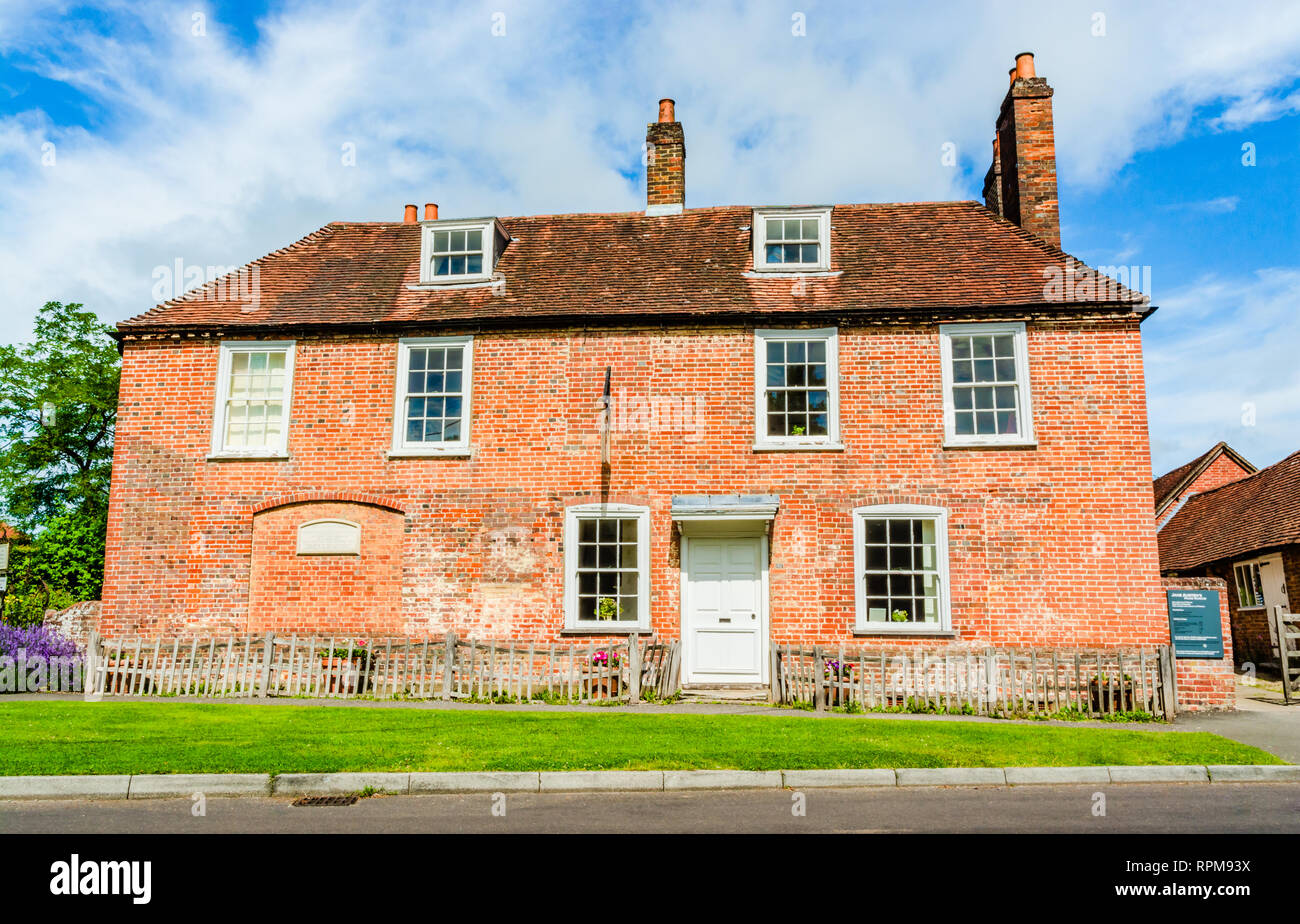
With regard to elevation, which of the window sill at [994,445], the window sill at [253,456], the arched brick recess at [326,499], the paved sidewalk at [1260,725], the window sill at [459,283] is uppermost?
the window sill at [459,283]

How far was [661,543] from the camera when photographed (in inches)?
610

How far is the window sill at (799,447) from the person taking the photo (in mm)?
15547

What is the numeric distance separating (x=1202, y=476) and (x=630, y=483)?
30118mm

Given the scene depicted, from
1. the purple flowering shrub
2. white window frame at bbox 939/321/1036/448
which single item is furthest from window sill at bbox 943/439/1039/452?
the purple flowering shrub

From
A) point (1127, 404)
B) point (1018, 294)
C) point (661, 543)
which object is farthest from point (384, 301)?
point (1127, 404)

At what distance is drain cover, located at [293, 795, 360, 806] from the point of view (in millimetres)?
7746

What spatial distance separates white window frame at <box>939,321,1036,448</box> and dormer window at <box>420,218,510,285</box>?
8.35m

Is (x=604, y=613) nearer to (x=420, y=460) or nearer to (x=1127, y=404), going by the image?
(x=420, y=460)

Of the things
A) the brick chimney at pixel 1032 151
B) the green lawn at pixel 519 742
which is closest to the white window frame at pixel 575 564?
the green lawn at pixel 519 742

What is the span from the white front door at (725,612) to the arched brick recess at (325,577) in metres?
4.80

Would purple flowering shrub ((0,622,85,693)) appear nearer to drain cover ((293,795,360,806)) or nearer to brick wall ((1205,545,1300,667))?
drain cover ((293,795,360,806))

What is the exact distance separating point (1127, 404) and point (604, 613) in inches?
360

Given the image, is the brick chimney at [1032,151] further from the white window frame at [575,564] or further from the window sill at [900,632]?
the white window frame at [575,564]
